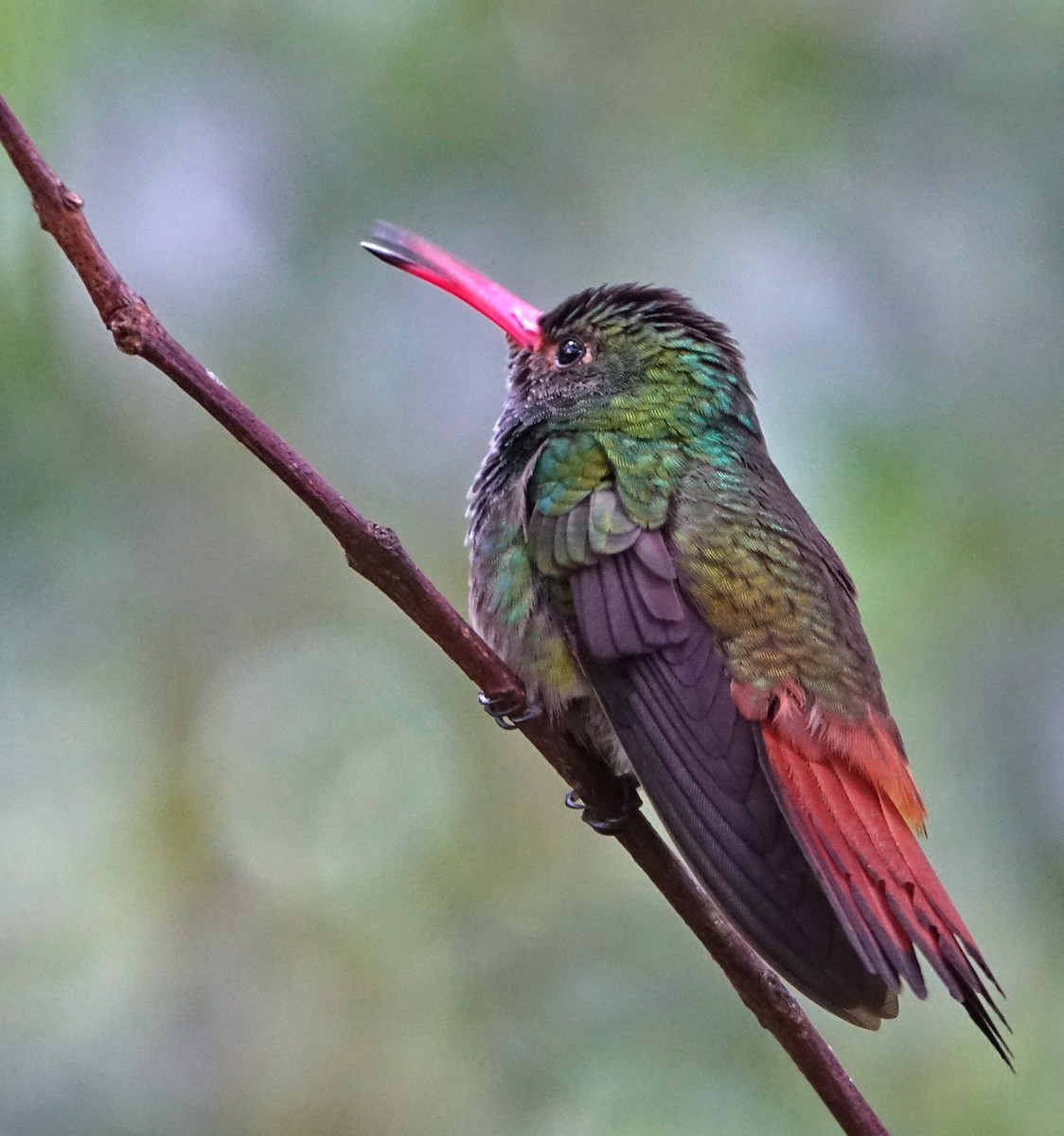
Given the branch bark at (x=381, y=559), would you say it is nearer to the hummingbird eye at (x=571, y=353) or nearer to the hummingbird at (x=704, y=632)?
the hummingbird at (x=704, y=632)

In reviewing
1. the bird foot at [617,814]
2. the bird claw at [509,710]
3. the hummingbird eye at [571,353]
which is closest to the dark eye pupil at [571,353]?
the hummingbird eye at [571,353]

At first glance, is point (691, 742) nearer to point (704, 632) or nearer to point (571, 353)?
point (704, 632)

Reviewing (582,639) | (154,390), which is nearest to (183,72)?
(154,390)

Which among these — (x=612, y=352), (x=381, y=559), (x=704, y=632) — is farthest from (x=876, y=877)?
(x=612, y=352)

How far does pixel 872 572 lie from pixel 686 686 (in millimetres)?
580

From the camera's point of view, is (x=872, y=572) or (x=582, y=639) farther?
(x=872, y=572)

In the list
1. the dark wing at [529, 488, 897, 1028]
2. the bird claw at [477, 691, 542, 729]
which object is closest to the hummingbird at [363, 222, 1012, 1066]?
the dark wing at [529, 488, 897, 1028]

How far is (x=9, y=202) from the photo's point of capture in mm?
2883

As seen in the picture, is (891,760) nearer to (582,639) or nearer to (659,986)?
(582,639)

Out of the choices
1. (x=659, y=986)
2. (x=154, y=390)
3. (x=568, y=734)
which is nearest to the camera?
(x=568, y=734)

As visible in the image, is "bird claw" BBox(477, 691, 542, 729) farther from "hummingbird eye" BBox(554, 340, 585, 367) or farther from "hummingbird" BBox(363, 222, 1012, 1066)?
"hummingbird eye" BBox(554, 340, 585, 367)

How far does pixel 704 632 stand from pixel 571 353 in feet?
2.83

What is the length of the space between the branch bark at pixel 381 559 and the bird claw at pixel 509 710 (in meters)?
0.02

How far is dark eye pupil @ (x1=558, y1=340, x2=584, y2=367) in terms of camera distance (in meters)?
3.20
